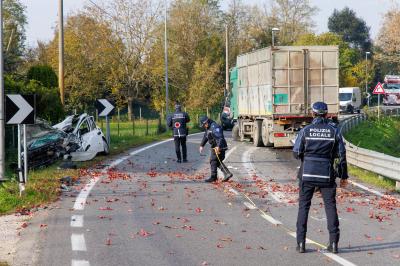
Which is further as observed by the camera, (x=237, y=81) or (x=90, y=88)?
(x=90, y=88)

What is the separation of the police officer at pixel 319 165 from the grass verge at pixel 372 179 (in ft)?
21.0

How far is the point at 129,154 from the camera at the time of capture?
76.0 ft

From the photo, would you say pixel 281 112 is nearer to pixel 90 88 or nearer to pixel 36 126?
pixel 36 126

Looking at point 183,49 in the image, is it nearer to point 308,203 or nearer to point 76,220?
point 76,220

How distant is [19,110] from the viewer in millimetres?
13258

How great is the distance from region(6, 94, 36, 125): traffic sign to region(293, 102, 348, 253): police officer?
263 inches

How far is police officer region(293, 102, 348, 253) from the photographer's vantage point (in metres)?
8.16

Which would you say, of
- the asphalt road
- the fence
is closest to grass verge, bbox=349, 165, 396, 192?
the fence

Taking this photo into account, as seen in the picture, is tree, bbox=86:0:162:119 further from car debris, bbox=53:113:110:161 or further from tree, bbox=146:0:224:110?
car debris, bbox=53:113:110:161

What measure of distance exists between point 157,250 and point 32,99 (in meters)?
6.23

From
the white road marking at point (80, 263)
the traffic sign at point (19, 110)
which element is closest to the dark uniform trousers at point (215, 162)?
the traffic sign at point (19, 110)

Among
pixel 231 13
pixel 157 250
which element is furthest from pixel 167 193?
pixel 231 13

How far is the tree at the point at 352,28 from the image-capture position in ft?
356

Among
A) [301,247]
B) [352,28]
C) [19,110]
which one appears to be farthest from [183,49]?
[352,28]
